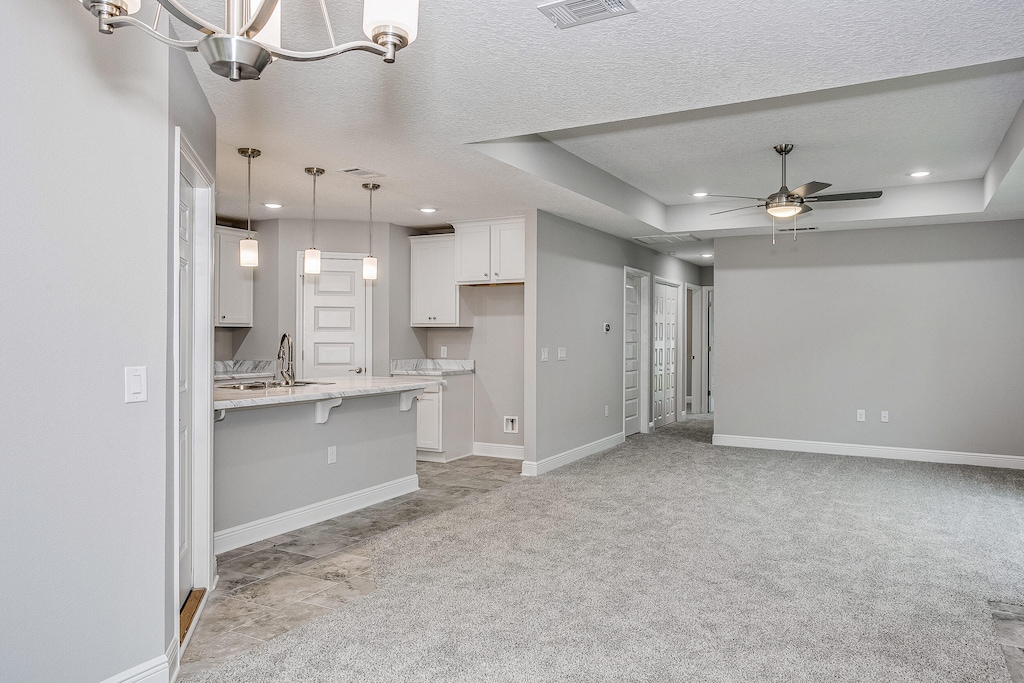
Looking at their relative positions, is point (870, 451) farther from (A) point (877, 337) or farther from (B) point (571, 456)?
(B) point (571, 456)

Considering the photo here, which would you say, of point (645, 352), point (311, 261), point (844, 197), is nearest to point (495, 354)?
point (645, 352)

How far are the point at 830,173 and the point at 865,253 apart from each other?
1.68 meters

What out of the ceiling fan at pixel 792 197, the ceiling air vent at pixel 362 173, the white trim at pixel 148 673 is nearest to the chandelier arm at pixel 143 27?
the white trim at pixel 148 673

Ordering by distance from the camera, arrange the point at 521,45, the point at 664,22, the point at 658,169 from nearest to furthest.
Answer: the point at 664,22 → the point at 521,45 → the point at 658,169

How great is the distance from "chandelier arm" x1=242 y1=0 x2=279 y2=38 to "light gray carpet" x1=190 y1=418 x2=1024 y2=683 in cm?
206

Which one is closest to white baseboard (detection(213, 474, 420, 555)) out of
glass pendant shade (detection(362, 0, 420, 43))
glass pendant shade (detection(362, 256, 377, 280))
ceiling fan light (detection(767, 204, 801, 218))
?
glass pendant shade (detection(362, 256, 377, 280))

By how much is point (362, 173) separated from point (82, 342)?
2886 mm

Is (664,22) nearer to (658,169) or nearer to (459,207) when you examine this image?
(658,169)

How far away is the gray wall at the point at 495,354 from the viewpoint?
22.4ft

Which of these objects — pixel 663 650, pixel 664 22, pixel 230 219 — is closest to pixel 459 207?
pixel 230 219

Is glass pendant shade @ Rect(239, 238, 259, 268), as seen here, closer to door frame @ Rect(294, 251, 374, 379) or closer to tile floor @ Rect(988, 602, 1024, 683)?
door frame @ Rect(294, 251, 374, 379)

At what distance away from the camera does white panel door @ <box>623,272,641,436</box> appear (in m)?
7.80

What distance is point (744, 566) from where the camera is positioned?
3537 mm

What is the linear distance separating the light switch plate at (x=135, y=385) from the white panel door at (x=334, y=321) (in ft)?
14.0
